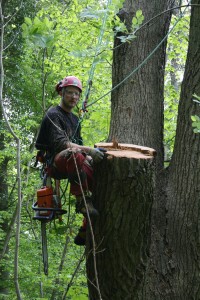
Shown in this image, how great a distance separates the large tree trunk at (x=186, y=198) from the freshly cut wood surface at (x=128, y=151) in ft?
1.52

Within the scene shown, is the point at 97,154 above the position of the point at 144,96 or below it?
below

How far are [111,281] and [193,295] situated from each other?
661 millimetres

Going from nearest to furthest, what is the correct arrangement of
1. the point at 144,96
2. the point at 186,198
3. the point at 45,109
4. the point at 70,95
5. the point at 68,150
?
the point at 68,150 < the point at 186,198 < the point at 70,95 < the point at 144,96 < the point at 45,109

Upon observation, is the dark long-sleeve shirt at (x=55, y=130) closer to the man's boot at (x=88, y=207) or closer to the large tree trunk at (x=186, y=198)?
the man's boot at (x=88, y=207)

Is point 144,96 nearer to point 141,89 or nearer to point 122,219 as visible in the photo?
point 141,89

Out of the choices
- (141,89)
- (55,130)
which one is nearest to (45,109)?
(141,89)

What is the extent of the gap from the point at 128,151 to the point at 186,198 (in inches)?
25.5

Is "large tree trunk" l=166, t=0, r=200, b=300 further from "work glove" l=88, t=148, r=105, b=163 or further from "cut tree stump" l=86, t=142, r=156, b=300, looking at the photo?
"work glove" l=88, t=148, r=105, b=163

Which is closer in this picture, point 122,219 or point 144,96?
point 122,219

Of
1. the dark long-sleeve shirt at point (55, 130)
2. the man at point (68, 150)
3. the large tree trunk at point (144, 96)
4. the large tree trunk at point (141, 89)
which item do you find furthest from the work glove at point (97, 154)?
the large tree trunk at point (141, 89)

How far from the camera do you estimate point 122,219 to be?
2963 millimetres

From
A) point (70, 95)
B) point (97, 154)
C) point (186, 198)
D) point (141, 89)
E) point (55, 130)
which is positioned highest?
point (141, 89)

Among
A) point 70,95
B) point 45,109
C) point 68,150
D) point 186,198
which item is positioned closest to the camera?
point 68,150

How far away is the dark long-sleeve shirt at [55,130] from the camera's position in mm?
3439
